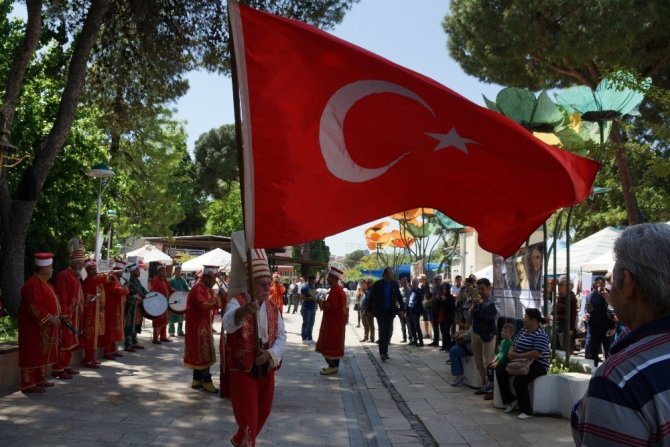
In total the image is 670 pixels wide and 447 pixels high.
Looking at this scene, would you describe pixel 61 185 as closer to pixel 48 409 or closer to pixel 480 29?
pixel 48 409

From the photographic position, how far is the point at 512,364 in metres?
8.42

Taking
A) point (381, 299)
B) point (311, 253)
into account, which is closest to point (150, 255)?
point (381, 299)

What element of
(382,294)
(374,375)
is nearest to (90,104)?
(382,294)

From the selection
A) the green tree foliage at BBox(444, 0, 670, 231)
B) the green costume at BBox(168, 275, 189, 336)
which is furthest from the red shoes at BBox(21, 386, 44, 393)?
the green tree foliage at BBox(444, 0, 670, 231)

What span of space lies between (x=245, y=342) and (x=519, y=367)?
4187mm

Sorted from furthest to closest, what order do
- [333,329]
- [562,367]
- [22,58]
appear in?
[333,329] < [22,58] < [562,367]

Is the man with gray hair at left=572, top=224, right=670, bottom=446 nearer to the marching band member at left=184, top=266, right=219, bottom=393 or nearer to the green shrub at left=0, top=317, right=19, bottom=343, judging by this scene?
the marching band member at left=184, top=266, right=219, bottom=393

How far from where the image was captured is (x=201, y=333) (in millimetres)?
10086

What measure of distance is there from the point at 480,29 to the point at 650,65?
204 inches

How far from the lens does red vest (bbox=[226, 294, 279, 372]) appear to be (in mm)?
5320

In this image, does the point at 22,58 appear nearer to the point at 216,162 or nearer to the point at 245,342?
the point at 245,342

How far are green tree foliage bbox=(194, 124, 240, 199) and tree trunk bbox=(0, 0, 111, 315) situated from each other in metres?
52.7

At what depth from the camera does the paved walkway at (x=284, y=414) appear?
22.8 ft

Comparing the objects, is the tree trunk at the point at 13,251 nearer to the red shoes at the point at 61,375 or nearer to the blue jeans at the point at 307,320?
the red shoes at the point at 61,375
